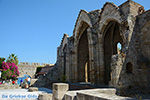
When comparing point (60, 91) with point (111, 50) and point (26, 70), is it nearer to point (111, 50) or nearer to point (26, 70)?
point (111, 50)

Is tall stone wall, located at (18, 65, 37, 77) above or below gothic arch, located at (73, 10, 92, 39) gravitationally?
below

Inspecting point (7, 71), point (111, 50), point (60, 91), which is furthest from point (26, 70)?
point (60, 91)

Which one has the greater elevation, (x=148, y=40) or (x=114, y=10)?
(x=114, y=10)

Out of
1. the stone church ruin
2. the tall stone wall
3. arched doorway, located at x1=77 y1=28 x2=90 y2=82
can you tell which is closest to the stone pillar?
the stone church ruin

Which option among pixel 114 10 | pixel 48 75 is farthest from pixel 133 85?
pixel 48 75

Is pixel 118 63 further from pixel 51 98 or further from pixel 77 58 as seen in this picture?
pixel 77 58

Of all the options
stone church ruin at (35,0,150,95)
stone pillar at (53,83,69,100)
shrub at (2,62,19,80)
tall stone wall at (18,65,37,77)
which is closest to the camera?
stone pillar at (53,83,69,100)

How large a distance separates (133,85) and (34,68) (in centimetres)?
2737

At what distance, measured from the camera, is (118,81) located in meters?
6.96

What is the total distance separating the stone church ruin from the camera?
7199 millimetres

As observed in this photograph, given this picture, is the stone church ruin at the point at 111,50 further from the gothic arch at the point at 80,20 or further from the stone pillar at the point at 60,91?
the stone pillar at the point at 60,91

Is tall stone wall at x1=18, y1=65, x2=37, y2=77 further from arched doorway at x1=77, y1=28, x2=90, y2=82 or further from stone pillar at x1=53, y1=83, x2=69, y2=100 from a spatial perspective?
stone pillar at x1=53, y1=83, x2=69, y2=100

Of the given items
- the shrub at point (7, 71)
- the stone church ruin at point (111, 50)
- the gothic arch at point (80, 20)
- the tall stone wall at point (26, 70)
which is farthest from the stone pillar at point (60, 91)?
the tall stone wall at point (26, 70)

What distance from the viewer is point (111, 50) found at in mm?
11445
